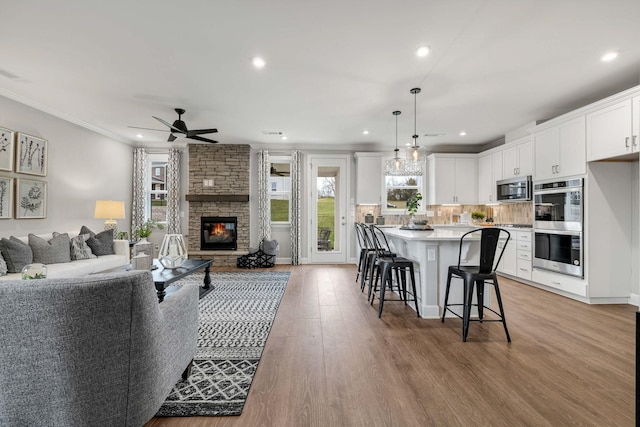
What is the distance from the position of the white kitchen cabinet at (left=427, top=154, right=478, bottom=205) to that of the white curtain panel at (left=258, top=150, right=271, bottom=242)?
381cm

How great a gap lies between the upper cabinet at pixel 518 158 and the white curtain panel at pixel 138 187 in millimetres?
7653

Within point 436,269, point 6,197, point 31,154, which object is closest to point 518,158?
point 436,269

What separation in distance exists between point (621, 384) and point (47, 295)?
131 inches

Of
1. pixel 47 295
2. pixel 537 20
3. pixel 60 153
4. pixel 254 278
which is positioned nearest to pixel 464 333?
pixel 537 20

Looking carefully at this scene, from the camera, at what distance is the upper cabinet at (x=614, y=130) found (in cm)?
334

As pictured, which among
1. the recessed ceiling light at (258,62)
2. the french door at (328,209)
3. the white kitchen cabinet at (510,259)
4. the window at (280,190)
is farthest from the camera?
the window at (280,190)

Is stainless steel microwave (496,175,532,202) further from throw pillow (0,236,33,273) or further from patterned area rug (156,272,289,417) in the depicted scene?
throw pillow (0,236,33,273)

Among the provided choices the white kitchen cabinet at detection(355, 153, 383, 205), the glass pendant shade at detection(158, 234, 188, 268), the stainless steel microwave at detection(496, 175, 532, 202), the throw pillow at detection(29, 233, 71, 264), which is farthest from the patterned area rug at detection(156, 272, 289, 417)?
the stainless steel microwave at detection(496, 175, 532, 202)

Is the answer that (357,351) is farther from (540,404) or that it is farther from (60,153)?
(60,153)

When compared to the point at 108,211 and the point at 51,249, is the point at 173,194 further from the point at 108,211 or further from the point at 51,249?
the point at 51,249

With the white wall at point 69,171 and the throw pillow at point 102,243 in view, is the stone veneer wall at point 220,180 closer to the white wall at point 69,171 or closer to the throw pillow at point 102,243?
the white wall at point 69,171

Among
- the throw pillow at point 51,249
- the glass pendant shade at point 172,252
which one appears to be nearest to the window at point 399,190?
the glass pendant shade at point 172,252

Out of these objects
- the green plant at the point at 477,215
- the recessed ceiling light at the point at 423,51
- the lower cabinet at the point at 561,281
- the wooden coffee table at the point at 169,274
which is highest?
the recessed ceiling light at the point at 423,51

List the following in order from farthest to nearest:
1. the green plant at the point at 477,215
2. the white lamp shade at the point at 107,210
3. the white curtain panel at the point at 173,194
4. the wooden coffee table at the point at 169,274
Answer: the white curtain panel at the point at 173,194
the green plant at the point at 477,215
the white lamp shade at the point at 107,210
the wooden coffee table at the point at 169,274
